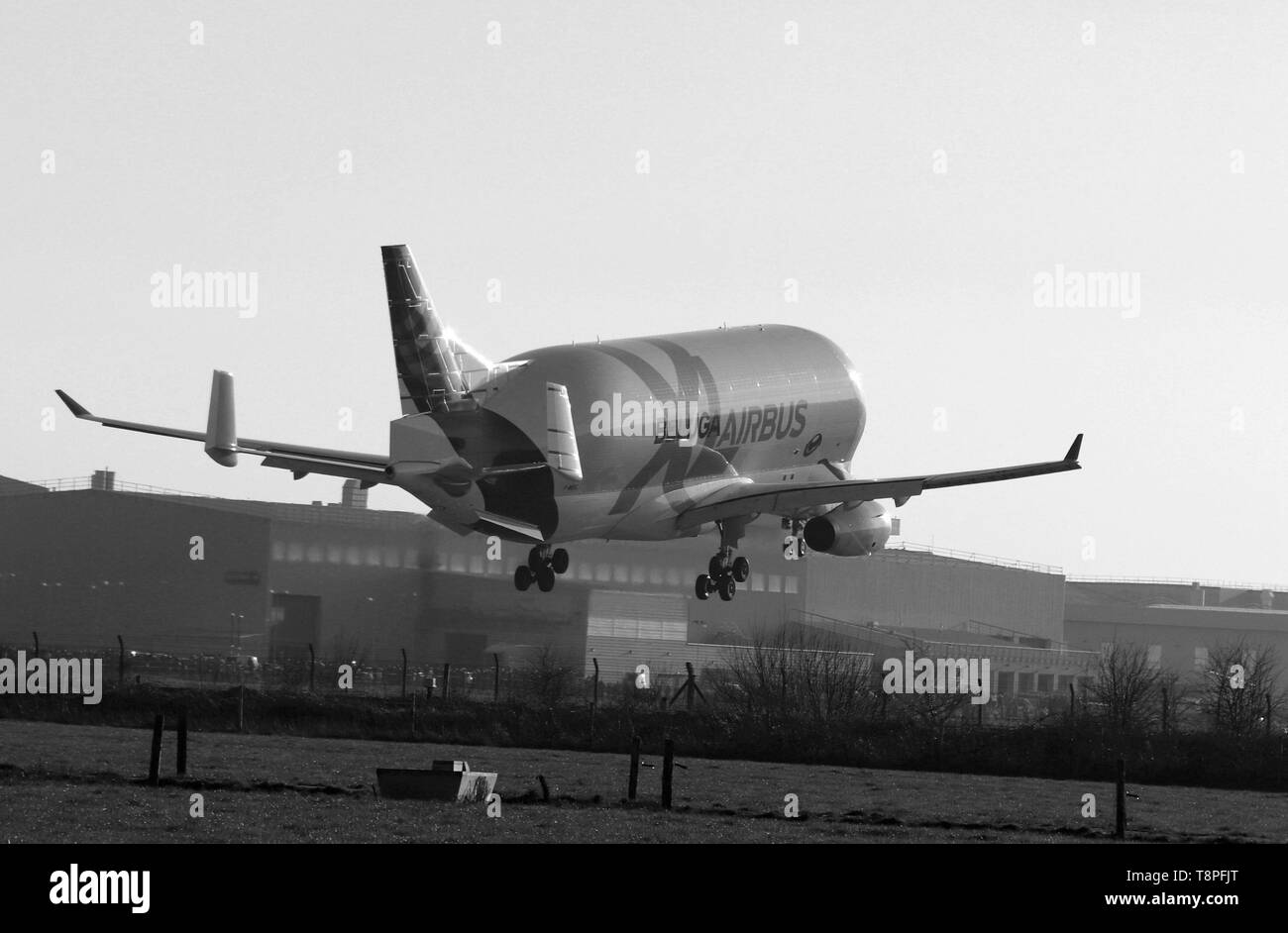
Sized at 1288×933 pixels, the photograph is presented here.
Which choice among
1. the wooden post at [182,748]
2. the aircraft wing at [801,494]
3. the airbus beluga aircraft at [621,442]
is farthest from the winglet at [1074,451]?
the wooden post at [182,748]

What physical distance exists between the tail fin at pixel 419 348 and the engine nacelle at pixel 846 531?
12969 millimetres

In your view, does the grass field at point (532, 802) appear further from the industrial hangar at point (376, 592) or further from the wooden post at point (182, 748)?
the industrial hangar at point (376, 592)

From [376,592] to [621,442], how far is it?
3307 centimetres

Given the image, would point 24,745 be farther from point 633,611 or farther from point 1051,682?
point 1051,682

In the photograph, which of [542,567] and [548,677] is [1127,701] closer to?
[548,677]

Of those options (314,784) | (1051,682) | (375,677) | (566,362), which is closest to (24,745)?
(314,784)

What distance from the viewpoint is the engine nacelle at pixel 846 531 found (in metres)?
65.1

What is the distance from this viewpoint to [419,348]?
5734 cm

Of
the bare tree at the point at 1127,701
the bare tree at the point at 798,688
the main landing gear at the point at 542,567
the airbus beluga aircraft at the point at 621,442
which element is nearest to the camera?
the airbus beluga aircraft at the point at 621,442

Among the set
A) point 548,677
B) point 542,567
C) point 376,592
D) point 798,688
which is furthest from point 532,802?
point 376,592

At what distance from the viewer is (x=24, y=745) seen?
5850cm

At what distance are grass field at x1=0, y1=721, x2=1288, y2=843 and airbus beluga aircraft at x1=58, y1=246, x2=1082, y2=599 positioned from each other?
696 centimetres
